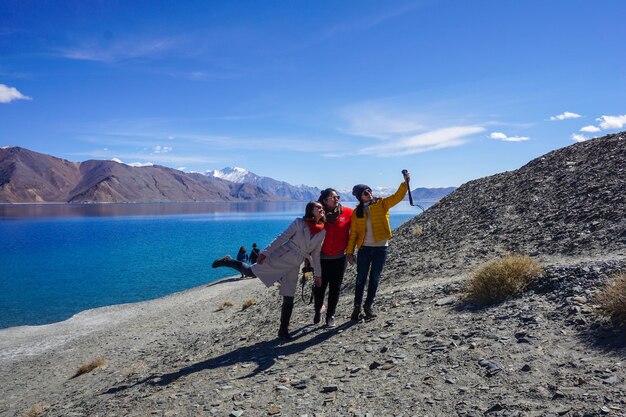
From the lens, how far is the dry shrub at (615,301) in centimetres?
593

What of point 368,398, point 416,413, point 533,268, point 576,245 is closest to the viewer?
point 416,413

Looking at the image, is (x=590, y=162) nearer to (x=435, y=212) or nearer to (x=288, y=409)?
(x=435, y=212)

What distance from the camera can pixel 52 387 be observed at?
12.4 meters

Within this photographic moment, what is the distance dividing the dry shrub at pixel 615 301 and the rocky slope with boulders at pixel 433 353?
136mm

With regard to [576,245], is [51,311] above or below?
below

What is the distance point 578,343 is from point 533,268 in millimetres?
2776

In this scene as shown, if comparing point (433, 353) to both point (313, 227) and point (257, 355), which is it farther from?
point (257, 355)

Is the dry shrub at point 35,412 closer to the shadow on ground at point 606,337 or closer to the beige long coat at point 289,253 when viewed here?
the beige long coat at point 289,253

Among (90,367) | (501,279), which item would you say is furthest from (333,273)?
(90,367)

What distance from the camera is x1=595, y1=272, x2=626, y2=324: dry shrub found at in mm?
5926

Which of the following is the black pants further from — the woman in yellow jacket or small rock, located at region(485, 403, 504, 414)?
small rock, located at region(485, 403, 504, 414)

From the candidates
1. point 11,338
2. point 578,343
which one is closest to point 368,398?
point 578,343

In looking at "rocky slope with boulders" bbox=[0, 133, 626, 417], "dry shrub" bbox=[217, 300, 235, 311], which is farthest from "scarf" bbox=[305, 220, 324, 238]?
"dry shrub" bbox=[217, 300, 235, 311]

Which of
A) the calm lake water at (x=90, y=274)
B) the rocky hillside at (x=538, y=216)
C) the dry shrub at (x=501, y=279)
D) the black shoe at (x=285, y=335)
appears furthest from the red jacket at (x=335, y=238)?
the calm lake water at (x=90, y=274)
